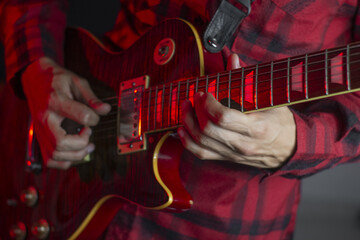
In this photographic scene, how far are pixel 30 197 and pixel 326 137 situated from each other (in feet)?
2.69

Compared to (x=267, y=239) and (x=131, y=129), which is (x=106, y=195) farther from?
(x=267, y=239)

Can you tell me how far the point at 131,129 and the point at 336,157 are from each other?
450 mm

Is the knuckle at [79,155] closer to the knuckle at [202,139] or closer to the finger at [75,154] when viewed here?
the finger at [75,154]

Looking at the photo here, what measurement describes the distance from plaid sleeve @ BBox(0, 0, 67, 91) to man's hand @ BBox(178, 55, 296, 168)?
634 mm

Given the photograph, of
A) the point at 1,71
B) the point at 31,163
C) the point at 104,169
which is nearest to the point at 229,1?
the point at 104,169

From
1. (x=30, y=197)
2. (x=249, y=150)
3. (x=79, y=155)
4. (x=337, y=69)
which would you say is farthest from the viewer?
(x=30, y=197)

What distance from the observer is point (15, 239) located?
0.98 metres

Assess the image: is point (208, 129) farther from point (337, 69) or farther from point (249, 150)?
point (337, 69)

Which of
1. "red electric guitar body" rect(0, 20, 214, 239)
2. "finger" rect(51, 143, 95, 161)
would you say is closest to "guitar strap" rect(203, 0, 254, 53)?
"red electric guitar body" rect(0, 20, 214, 239)

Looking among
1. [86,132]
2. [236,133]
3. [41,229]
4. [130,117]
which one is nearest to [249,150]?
Answer: [236,133]

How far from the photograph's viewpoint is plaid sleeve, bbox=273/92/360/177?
64 cm

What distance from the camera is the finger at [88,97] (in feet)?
2.65

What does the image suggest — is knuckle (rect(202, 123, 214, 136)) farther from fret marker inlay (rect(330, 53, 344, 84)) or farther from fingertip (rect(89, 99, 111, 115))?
fingertip (rect(89, 99, 111, 115))

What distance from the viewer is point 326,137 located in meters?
0.67
